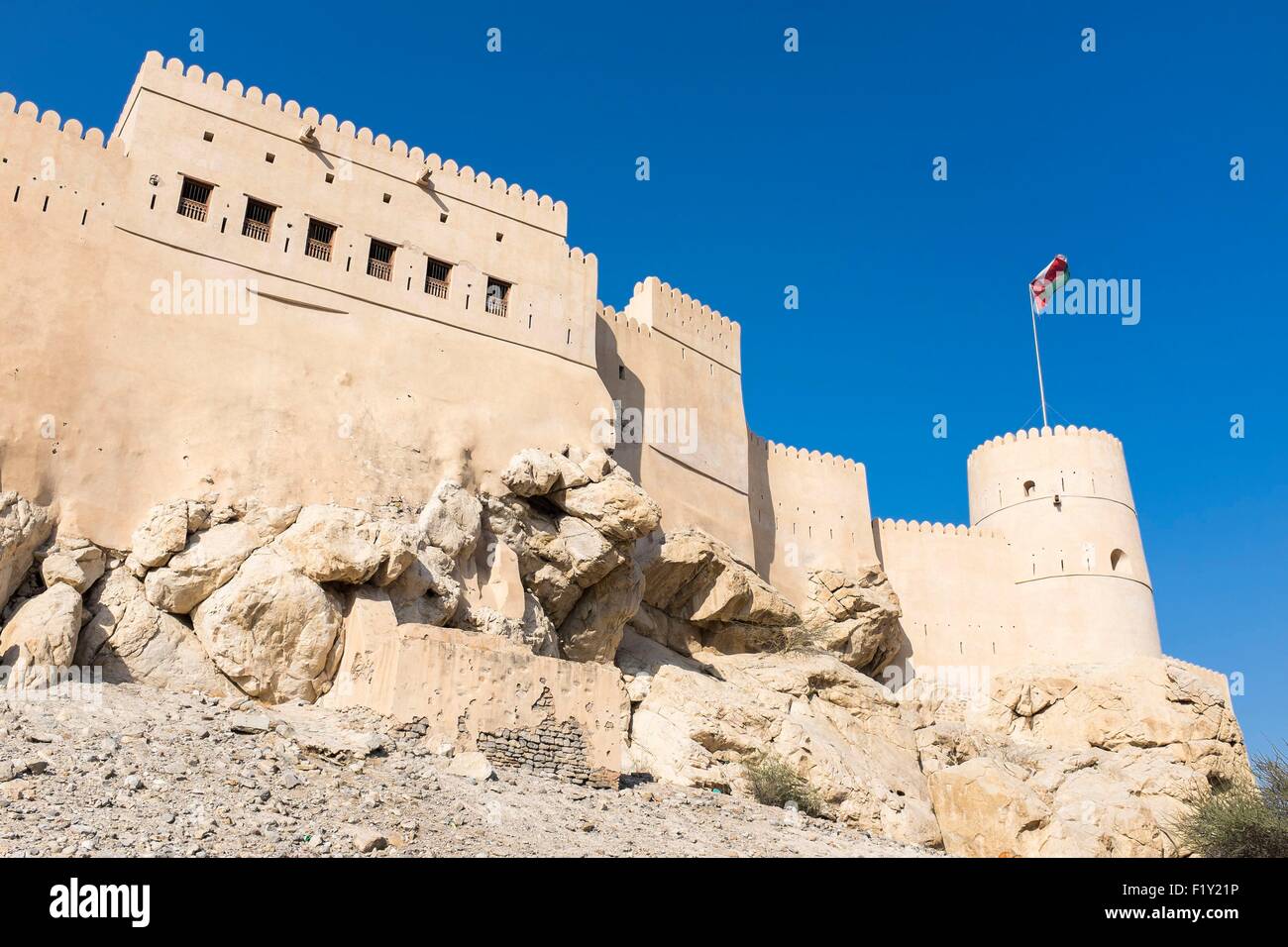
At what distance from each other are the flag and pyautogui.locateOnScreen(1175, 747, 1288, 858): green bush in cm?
1489

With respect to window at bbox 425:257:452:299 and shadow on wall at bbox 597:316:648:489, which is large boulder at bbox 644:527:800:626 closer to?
shadow on wall at bbox 597:316:648:489

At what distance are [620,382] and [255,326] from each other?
24.0 ft

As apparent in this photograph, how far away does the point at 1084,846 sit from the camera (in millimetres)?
17656

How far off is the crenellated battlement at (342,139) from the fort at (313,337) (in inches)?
1.6

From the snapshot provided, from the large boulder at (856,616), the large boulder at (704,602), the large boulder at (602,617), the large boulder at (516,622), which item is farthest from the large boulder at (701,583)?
the large boulder at (516,622)

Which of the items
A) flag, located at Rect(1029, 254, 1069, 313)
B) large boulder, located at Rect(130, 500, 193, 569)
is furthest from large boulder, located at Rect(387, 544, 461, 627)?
flag, located at Rect(1029, 254, 1069, 313)

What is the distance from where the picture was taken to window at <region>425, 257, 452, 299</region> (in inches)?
714

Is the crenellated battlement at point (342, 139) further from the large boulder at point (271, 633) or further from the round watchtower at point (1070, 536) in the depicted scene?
the round watchtower at point (1070, 536)

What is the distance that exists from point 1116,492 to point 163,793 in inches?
892

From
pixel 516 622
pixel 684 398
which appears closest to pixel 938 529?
pixel 684 398

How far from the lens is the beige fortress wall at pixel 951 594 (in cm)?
2430
